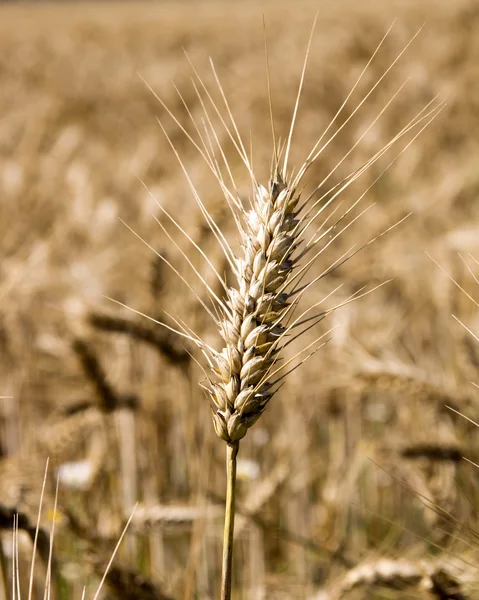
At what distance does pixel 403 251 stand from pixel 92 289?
4.84ft

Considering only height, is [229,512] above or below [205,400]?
below

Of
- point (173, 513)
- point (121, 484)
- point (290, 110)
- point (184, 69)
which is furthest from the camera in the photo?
point (184, 69)

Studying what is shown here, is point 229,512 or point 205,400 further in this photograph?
point 205,400

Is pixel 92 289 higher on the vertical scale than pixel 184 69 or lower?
lower

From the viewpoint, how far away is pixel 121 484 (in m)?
2.33

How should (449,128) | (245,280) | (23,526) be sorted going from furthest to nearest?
(449,128), (23,526), (245,280)

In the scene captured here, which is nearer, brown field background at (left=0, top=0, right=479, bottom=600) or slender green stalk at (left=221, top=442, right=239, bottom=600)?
slender green stalk at (left=221, top=442, right=239, bottom=600)

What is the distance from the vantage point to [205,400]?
221 centimetres

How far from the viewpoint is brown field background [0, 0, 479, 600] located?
1558 millimetres

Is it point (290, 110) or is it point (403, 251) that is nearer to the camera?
point (403, 251)

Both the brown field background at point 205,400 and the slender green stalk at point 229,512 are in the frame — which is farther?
the brown field background at point 205,400

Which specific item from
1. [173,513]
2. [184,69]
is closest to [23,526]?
[173,513]

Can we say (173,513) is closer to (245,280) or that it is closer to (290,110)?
(245,280)

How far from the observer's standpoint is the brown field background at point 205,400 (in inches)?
61.3
